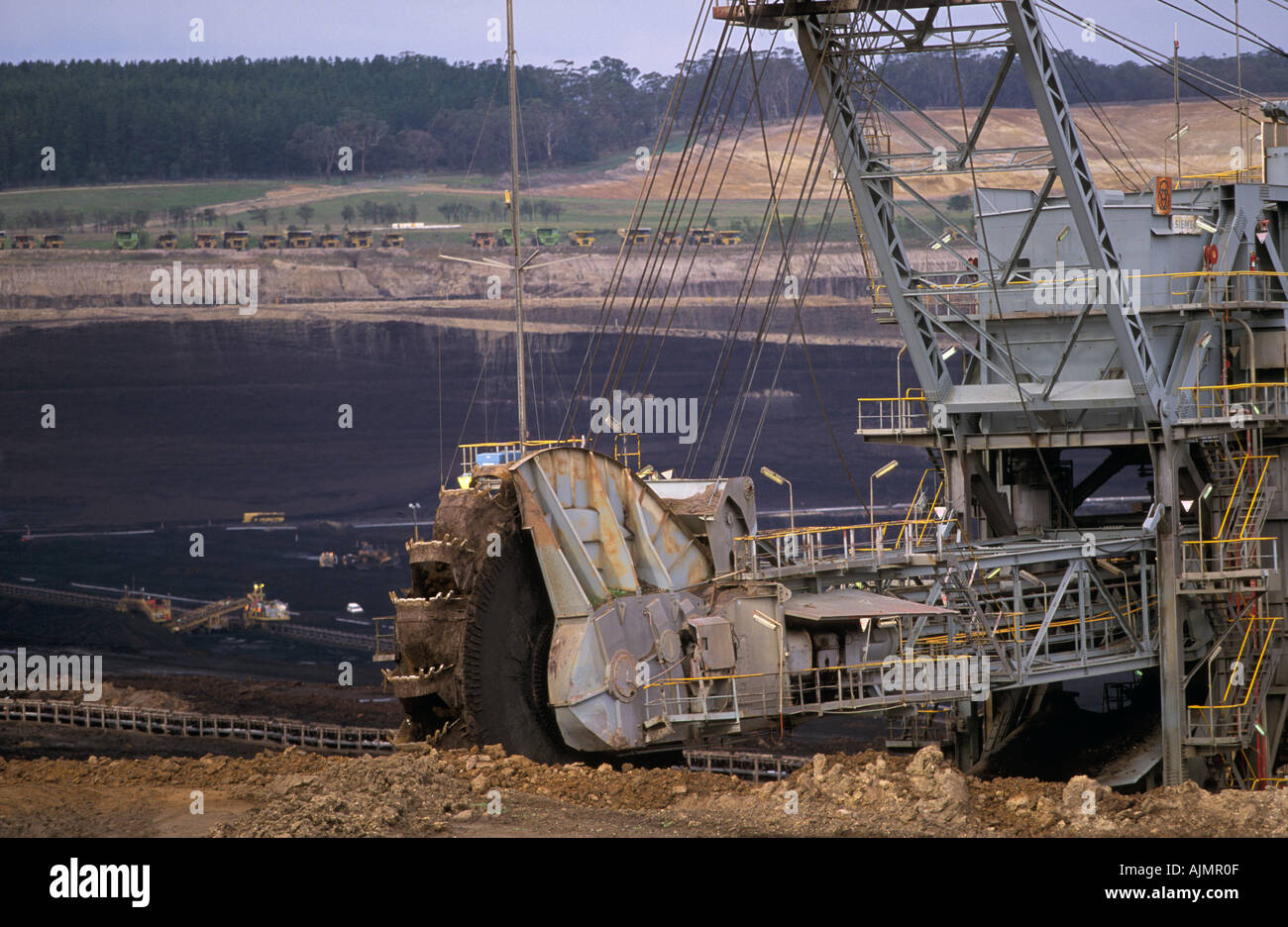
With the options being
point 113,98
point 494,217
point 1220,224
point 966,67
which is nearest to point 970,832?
point 1220,224

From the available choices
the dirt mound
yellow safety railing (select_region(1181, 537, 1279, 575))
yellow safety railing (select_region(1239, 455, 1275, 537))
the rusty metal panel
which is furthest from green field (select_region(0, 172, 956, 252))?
the rusty metal panel

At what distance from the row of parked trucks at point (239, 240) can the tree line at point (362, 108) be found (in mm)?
7520

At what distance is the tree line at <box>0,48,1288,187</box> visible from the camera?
94.2m

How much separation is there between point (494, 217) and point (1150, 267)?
72184 millimetres

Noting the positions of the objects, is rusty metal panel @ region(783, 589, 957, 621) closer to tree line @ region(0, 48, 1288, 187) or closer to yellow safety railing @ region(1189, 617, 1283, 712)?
yellow safety railing @ region(1189, 617, 1283, 712)

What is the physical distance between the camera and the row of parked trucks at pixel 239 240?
76.9 metres

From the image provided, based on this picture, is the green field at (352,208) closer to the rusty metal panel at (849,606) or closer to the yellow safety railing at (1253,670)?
the yellow safety railing at (1253,670)

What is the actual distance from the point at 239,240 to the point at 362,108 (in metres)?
36.2

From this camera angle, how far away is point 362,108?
373ft

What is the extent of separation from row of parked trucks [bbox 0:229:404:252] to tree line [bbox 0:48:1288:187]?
752 centimetres

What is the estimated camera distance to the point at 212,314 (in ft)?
237

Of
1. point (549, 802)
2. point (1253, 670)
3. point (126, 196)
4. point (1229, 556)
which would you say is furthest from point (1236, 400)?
point (126, 196)

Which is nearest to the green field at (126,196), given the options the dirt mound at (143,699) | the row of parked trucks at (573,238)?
the row of parked trucks at (573,238)

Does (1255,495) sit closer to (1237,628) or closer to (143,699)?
(1237,628)
